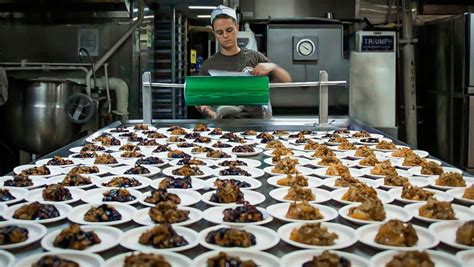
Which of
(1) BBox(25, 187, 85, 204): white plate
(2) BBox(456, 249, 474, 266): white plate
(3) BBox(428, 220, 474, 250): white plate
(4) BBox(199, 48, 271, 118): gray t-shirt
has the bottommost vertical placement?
(2) BBox(456, 249, 474, 266): white plate

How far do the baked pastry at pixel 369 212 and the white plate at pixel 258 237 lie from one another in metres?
0.29

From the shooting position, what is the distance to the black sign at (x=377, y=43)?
170 inches

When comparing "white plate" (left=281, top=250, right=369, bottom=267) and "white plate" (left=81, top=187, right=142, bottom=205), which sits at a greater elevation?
"white plate" (left=81, top=187, right=142, bottom=205)

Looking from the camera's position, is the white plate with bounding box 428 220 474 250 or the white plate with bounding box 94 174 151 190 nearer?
the white plate with bounding box 428 220 474 250

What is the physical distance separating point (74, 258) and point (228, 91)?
2.16m

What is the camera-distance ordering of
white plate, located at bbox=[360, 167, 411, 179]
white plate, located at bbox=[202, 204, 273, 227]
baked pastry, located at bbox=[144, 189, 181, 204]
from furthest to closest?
1. white plate, located at bbox=[360, 167, 411, 179]
2. baked pastry, located at bbox=[144, 189, 181, 204]
3. white plate, located at bbox=[202, 204, 273, 227]

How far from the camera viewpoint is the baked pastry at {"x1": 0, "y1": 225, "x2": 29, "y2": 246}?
1.27m

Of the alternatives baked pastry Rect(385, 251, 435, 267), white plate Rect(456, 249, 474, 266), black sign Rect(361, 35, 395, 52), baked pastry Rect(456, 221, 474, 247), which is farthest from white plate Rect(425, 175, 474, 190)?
black sign Rect(361, 35, 395, 52)

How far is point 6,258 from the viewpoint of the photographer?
117 cm

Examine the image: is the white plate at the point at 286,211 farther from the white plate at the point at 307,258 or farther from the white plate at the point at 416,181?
the white plate at the point at 416,181

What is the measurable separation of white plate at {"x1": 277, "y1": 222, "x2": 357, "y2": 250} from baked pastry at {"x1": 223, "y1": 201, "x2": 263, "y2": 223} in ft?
0.33

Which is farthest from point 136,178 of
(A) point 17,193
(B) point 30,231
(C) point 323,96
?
(C) point 323,96

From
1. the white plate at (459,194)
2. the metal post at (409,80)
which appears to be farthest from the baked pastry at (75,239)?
the metal post at (409,80)

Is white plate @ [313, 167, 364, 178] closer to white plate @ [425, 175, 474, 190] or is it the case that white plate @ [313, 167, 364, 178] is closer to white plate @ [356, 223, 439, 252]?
white plate @ [425, 175, 474, 190]
